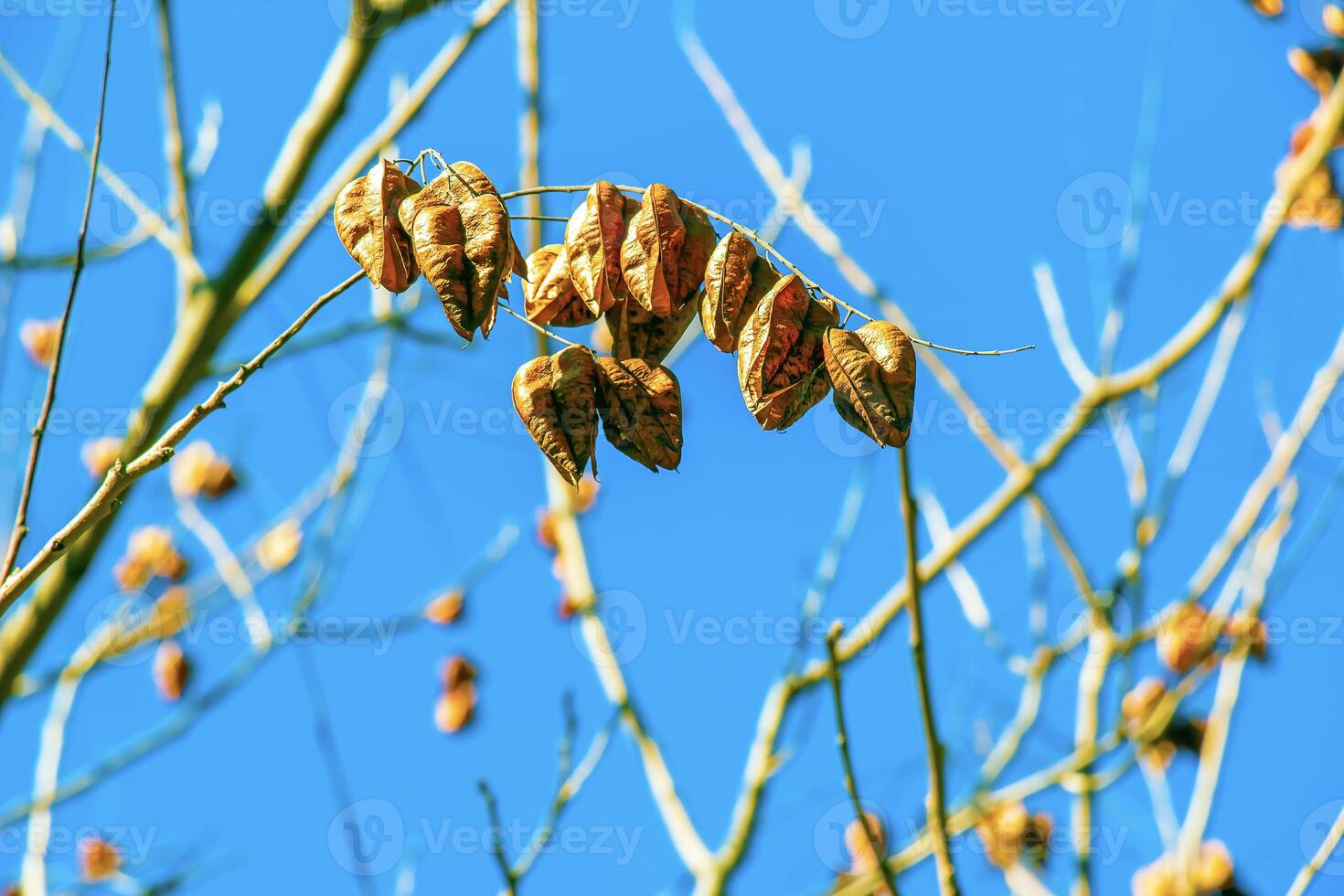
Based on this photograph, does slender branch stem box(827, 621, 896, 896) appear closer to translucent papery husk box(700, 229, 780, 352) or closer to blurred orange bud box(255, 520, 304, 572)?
translucent papery husk box(700, 229, 780, 352)

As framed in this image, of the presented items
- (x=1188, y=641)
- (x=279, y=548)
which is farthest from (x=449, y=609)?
(x=1188, y=641)

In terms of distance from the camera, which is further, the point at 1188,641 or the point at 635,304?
the point at 1188,641

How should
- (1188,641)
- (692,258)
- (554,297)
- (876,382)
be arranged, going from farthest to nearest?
(1188,641)
(554,297)
(692,258)
(876,382)

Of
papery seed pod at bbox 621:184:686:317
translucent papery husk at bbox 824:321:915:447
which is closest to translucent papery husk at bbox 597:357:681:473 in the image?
papery seed pod at bbox 621:184:686:317

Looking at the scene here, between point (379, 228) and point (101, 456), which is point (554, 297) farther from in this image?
point (101, 456)

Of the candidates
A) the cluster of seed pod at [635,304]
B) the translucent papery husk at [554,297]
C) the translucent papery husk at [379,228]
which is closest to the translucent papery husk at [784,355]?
the cluster of seed pod at [635,304]

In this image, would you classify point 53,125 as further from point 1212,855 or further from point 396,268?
point 1212,855
